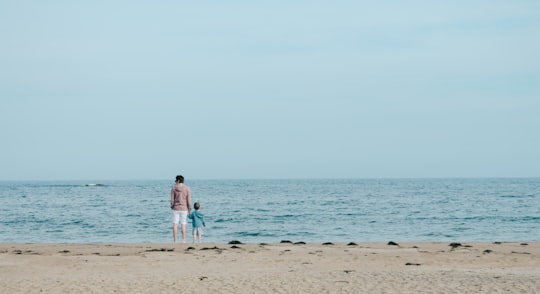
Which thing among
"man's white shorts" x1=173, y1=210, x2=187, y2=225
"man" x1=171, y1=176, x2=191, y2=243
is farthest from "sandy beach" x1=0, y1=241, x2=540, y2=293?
"man" x1=171, y1=176, x2=191, y2=243

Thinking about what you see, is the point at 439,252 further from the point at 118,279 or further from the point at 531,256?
the point at 118,279

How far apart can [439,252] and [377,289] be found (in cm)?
659

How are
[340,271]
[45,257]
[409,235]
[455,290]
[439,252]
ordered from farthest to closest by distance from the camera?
[409,235] < [439,252] < [45,257] < [340,271] < [455,290]

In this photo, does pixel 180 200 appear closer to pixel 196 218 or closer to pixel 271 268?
pixel 196 218

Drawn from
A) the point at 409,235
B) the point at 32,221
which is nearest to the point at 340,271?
the point at 409,235

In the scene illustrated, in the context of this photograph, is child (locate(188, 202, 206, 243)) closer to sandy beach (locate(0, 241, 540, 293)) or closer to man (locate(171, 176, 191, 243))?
man (locate(171, 176, 191, 243))

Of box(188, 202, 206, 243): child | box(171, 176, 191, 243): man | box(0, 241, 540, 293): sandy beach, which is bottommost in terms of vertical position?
box(0, 241, 540, 293): sandy beach

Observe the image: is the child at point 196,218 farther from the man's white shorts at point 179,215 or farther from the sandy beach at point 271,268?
the sandy beach at point 271,268

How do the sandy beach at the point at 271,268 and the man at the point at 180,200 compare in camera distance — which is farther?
the man at the point at 180,200

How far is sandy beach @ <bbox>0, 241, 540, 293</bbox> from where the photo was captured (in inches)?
474

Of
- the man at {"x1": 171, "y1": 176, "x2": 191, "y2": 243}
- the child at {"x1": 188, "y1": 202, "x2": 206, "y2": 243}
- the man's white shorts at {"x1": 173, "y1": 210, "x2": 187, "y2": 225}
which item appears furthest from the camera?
the child at {"x1": 188, "y1": 202, "x2": 206, "y2": 243}

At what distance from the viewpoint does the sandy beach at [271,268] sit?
1203 cm

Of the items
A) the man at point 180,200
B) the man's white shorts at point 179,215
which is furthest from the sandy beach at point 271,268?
the man at point 180,200

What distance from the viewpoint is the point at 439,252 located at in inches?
700
